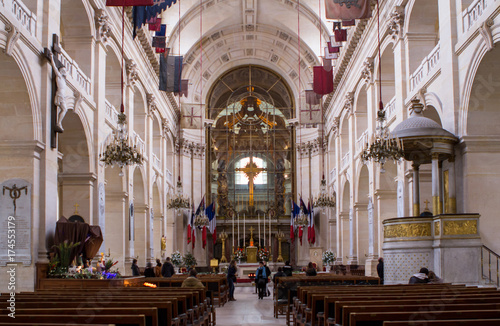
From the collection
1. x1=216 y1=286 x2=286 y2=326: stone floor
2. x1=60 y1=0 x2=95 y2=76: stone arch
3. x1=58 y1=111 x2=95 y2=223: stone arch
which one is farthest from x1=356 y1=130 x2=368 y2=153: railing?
x1=58 y1=111 x2=95 y2=223: stone arch

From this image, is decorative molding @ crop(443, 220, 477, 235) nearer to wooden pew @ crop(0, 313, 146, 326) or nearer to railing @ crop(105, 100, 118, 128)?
wooden pew @ crop(0, 313, 146, 326)

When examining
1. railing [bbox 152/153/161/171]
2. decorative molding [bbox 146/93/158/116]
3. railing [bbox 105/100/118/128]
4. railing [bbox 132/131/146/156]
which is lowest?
railing [bbox 152/153/161/171]

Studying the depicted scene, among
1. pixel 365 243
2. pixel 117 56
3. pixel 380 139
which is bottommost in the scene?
pixel 365 243

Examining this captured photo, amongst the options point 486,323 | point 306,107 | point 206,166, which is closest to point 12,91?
point 486,323

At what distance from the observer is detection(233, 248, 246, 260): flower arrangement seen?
119 ft

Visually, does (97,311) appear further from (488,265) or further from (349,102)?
(349,102)

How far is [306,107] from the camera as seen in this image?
1389 inches

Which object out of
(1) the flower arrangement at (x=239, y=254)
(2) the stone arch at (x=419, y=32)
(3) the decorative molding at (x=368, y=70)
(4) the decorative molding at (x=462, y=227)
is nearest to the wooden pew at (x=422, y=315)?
(4) the decorative molding at (x=462, y=227)

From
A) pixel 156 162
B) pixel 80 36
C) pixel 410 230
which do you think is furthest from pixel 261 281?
pixel 156 162

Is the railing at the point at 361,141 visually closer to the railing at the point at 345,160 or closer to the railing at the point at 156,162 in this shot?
the railing at the point at 345,160

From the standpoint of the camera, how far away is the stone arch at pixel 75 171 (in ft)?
59.0

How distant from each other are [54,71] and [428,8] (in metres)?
11.2

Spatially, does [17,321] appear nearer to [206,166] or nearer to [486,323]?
[486,323]

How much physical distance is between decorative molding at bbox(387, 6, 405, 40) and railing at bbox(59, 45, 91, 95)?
32.8ft
